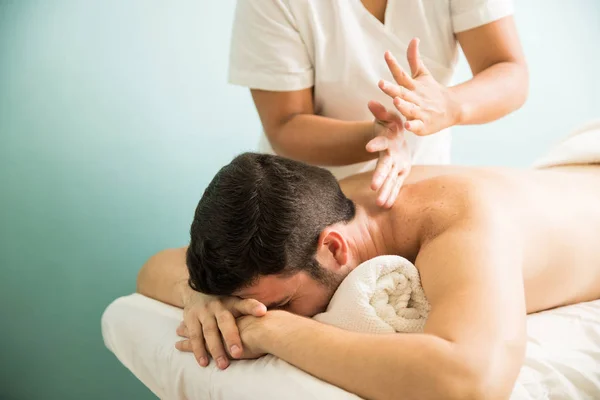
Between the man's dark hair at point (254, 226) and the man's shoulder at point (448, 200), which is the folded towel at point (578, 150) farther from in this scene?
the man's dark hair at point (254, 226)

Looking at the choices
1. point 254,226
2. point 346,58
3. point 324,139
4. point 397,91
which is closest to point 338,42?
point 346,58

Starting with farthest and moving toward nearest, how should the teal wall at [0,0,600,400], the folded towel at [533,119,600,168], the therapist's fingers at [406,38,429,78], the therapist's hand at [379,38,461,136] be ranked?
1. the teal wall at [0,0,600,400]
2. the folded towel at [533,119,600,168]
3. the therapist's fingers at [406,38,429,78]
4. the therapist's hand at [379,38,461,136]

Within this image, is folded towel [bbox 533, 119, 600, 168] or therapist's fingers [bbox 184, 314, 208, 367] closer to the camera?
therapist's fingers [bbox 184, 314, 208, 367]

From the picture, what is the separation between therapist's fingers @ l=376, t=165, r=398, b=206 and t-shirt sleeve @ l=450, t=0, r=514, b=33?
54 centimetres

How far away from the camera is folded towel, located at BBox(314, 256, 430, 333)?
1099 mm

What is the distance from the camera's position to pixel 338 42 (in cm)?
170

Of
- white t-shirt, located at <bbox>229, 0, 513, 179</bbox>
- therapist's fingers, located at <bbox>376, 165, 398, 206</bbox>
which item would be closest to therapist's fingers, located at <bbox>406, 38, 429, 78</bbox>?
therapist's fingers, located at <bbox>376, 165, 398, 206</bbox>

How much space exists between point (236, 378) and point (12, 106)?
140cm

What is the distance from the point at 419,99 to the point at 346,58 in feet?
1.51

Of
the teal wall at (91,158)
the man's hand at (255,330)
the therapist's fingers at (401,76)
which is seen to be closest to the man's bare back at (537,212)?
the therapist's fingers at (401,76)

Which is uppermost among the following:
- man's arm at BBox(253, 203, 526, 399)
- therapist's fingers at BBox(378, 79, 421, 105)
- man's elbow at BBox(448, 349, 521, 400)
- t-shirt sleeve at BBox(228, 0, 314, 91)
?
t-shirt sleeve at BBox(228, 0, 314, 91)

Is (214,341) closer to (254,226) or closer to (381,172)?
(254,226)

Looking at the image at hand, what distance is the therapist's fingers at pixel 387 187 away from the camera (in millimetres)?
1301

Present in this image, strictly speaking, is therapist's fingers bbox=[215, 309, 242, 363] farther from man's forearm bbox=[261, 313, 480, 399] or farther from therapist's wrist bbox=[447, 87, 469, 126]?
therapist's wrist bbox=[447, 87, 469, 126]
